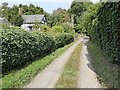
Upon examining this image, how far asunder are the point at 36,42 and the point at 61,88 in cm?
659

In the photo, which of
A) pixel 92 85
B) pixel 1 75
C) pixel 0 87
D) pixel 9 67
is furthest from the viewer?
pixel 9 67

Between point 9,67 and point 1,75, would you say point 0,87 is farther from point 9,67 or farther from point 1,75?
point 9,67

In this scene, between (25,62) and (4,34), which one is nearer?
(4,34)

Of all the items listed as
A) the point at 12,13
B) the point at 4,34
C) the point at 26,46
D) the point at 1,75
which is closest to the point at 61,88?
the point at 1,75

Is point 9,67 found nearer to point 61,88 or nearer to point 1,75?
point 1,75

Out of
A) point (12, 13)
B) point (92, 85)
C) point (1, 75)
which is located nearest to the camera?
point (92, 85)

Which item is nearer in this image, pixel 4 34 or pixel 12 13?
pixel 4 34

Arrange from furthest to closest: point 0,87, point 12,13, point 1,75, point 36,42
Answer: point 12,13 → point 36,42 → point 1,75 → point 0,87

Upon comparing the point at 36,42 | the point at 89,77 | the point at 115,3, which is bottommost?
the point at 89,77

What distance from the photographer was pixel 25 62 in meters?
13.0

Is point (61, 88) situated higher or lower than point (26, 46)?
lower

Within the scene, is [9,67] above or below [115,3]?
below

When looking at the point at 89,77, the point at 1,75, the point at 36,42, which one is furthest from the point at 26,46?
the point at 89,77

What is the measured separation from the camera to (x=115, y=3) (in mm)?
9102
